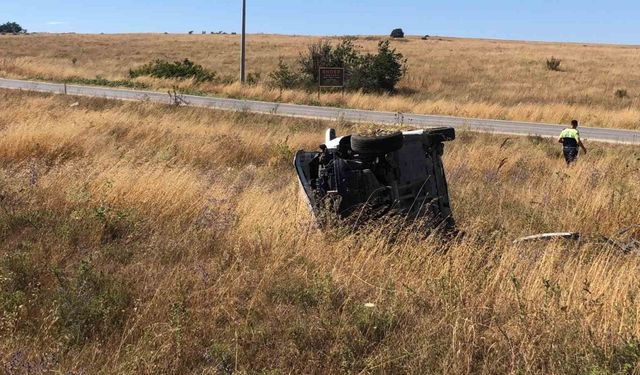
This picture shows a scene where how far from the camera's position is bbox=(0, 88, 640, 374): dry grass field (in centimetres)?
282

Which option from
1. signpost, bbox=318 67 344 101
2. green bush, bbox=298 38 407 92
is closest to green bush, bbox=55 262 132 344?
signpost, bbox=318 67 344 101

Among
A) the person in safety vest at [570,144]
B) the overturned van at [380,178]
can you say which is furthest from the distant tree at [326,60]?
the overturned van at [380,178]

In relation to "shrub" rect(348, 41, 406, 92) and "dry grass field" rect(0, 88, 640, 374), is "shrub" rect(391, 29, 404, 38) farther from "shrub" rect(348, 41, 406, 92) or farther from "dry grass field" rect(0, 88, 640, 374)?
"dry grass field" rect(0, 88, 640, 374)

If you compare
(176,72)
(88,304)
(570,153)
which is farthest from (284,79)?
(88,304)

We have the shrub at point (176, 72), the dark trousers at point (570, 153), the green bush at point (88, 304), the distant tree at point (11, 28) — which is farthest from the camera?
the distant tree at point (11, 28)

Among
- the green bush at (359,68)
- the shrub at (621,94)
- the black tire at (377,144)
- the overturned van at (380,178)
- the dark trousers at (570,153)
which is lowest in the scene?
the dark trousers at (570,153)

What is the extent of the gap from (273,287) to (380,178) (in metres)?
1.67

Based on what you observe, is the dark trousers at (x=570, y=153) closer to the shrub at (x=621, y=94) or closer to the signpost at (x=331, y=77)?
the signpost at (x=331, y=77)

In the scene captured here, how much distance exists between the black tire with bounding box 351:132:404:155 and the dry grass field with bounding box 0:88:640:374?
0.64 metres

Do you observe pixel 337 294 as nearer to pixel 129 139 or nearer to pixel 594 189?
pixel 594 189

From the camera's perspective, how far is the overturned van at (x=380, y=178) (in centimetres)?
462

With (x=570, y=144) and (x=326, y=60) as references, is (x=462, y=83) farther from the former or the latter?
(x=570, y=144)

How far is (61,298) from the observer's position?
3.19 m

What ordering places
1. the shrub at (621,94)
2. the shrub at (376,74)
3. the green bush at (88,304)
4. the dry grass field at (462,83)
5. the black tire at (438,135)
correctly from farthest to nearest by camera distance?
the shrub at (376,74) → the shrub at (621,94) → the dry grass field at (462,83) → the black tire at (438,135) → the green bush at (88,304)
